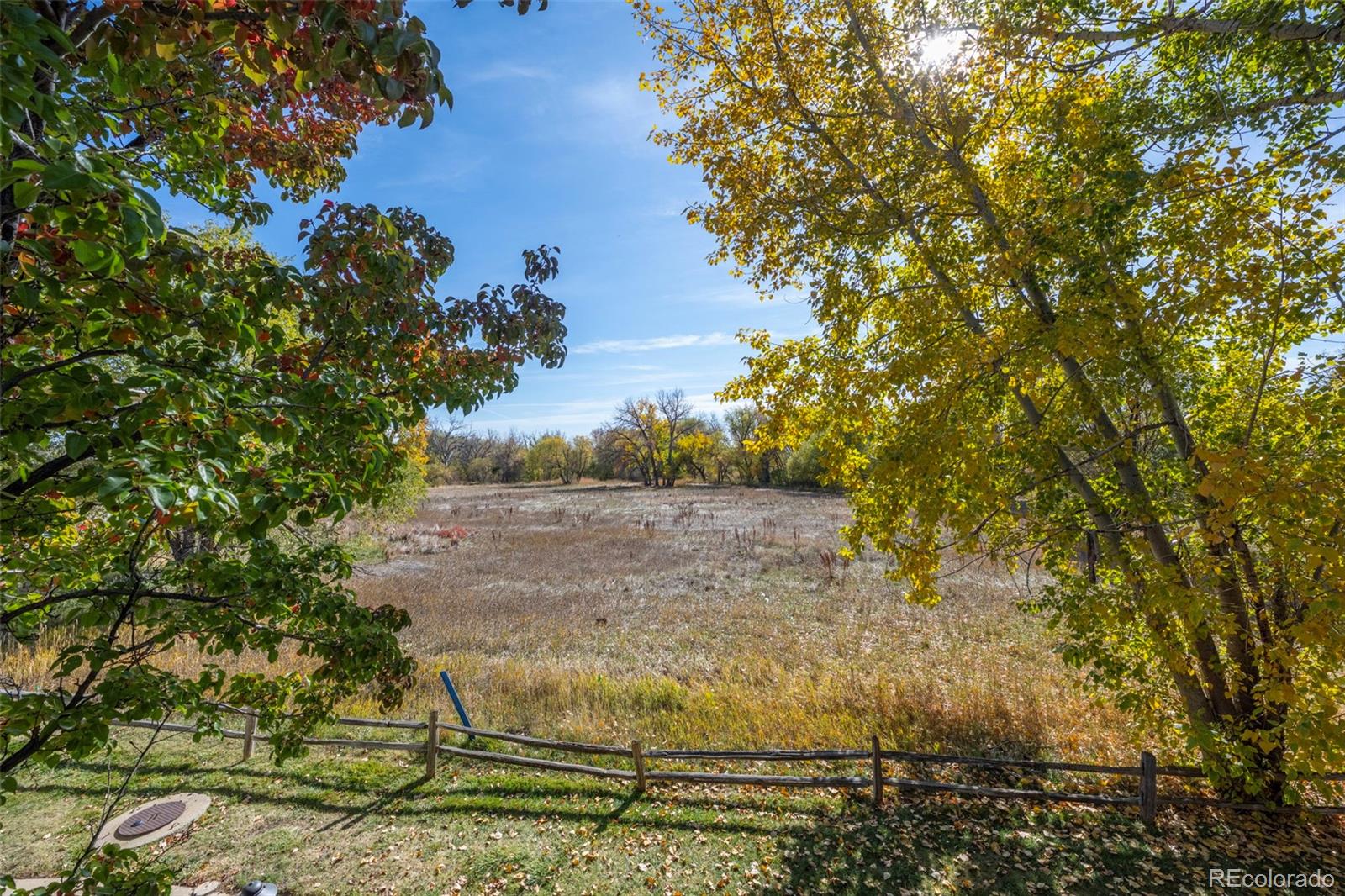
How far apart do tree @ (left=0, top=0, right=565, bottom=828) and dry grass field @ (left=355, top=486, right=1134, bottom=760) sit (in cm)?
726

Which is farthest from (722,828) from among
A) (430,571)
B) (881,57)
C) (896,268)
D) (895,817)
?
(430,571)

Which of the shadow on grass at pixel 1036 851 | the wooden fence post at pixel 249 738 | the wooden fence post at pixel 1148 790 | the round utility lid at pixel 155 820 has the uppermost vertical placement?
the wooden fence post at pixel 1148 790

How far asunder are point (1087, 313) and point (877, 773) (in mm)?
6223

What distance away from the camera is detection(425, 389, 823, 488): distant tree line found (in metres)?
61.2

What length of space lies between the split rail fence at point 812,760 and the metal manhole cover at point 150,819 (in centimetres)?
104

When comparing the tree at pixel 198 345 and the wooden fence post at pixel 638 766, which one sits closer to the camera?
the tree at pixel 198 345

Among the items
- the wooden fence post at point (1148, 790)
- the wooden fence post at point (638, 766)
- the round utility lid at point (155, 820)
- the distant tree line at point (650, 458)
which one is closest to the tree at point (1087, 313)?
the wooden fence post at point (1148, 790)

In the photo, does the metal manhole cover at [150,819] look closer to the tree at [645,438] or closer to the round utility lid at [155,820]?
the round utility lid at [155,820]

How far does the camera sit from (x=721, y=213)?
7.50 meters

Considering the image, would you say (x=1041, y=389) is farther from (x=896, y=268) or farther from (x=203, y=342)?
(x=203, y=342)

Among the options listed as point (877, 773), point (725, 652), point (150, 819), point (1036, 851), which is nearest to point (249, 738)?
point (150, 819)

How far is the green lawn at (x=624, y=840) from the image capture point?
5777 millimetres

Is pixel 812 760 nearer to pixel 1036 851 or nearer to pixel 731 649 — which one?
pixel 1036 851

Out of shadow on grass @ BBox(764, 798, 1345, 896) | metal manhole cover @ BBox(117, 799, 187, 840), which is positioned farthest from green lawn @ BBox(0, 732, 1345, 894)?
metal manhole cover @ BBox(117, 799, 187, 840)
